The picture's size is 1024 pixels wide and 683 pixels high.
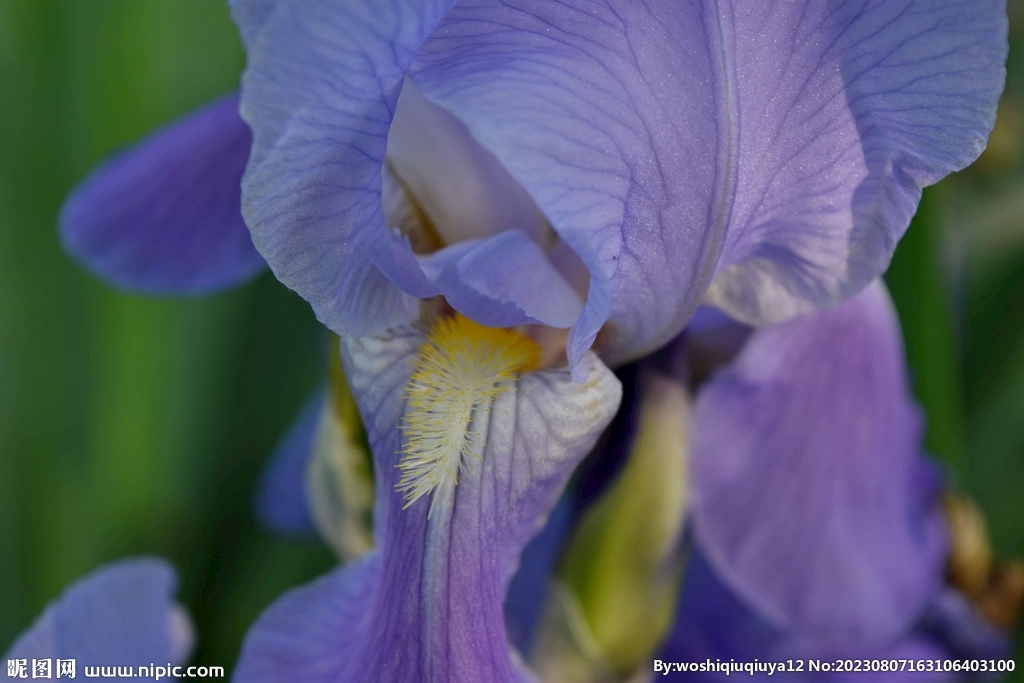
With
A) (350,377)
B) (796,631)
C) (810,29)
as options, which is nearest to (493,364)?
(350,377)

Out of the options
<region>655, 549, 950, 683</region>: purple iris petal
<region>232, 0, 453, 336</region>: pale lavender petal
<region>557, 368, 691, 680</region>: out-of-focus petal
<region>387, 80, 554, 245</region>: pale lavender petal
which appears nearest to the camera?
<region>232, 0, 453, 336</region>: pale lavender petal

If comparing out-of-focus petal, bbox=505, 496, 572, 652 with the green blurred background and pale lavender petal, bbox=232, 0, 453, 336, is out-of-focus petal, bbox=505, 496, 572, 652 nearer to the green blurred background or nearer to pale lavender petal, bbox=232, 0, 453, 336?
the green blurred background

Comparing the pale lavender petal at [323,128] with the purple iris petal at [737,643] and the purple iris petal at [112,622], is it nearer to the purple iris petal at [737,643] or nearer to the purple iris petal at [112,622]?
the purple iris petal at [112,622]

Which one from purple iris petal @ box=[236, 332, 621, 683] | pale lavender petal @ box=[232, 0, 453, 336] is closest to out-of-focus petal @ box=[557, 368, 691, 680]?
purple iris petal @ box=[236, 332, 621, 683]

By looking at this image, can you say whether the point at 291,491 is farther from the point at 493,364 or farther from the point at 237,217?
the point at 493,364

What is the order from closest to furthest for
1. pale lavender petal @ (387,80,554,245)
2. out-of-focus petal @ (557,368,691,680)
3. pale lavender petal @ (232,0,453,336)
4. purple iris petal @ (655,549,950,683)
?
1. pale lavender petal @ (232,0,453,336)
2. pale lavender petal @ (387,80,554,245)
3. out-of-focus petal @ (557,368,691,680)
4. purple iris petal @ (655,549,950,683)

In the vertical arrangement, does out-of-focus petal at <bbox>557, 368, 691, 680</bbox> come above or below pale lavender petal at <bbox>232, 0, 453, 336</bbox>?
below

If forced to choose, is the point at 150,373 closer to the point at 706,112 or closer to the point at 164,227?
the point at 164,227

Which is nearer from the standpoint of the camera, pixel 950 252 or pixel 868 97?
pixel 868 97

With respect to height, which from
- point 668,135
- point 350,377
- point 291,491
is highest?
point 668,135
